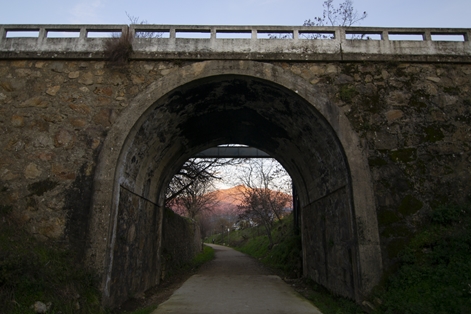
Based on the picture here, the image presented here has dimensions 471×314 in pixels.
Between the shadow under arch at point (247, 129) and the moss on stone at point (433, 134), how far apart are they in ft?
4.62

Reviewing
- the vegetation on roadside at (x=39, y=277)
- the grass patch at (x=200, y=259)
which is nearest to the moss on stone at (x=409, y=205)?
the vegetation on roadside at (x=39, y=277)

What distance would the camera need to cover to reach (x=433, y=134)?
6.25 metres

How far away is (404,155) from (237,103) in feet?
12.0

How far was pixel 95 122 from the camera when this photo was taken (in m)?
6.20

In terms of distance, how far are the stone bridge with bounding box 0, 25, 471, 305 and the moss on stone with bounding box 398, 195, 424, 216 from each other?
18 millimetres

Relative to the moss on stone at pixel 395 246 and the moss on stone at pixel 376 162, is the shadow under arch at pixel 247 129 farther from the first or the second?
the moss on stone at pixel 395 246

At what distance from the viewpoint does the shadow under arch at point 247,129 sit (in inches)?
222

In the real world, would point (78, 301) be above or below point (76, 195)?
below

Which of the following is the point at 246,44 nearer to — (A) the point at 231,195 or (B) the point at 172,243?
(B) the point at 172,243

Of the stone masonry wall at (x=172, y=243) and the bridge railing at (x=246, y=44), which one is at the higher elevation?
the bridge railing at (x=246, y=44)

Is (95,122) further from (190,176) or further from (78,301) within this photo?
(190,176)

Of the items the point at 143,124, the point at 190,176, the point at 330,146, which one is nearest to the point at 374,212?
the point at 330,146

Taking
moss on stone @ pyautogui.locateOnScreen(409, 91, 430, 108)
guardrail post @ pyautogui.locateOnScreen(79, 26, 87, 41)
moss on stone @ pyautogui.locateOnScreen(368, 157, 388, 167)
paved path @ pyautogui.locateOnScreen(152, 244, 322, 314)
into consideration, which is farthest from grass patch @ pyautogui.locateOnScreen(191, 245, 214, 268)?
moss on stone @ pyautogui.locateOnScreen(409, 91, 430, 108)

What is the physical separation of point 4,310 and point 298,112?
228 inches
